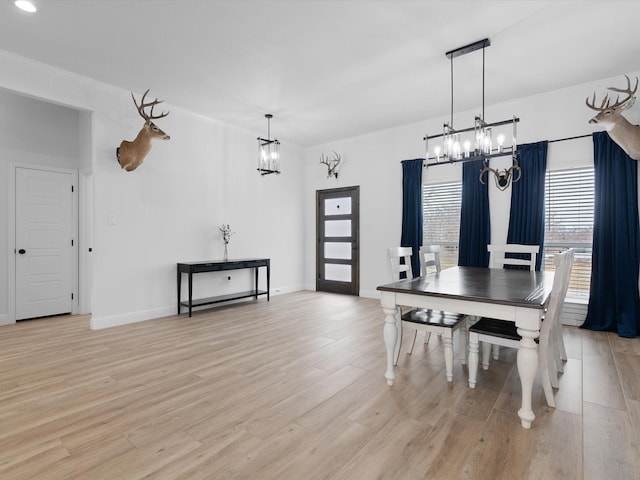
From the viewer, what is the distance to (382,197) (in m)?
6.04

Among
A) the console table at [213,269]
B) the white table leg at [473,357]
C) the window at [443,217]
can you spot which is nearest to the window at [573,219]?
the window at [443,217]

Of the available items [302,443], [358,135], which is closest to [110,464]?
[302,443]

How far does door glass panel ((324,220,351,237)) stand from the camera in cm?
657

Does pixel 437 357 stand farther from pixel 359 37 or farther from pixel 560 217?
pixel 359 37

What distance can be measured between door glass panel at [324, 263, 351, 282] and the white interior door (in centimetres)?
429

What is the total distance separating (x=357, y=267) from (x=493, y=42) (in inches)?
161

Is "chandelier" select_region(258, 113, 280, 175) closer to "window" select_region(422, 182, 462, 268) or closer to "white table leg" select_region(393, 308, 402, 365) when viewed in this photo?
"window" select_region(422, 182, 462, 268)

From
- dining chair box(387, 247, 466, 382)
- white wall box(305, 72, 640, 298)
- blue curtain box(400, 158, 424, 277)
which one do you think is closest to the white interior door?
white wall box(305, 72, 640, 298)

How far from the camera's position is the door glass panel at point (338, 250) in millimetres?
6590

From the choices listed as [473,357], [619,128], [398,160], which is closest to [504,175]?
[619,128]

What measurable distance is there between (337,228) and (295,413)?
480 cm

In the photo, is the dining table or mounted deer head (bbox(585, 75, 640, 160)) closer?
the dining table

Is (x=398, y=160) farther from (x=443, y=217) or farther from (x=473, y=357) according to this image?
(x=473, y=357)

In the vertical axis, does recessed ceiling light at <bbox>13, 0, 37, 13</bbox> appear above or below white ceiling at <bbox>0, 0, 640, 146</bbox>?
below
